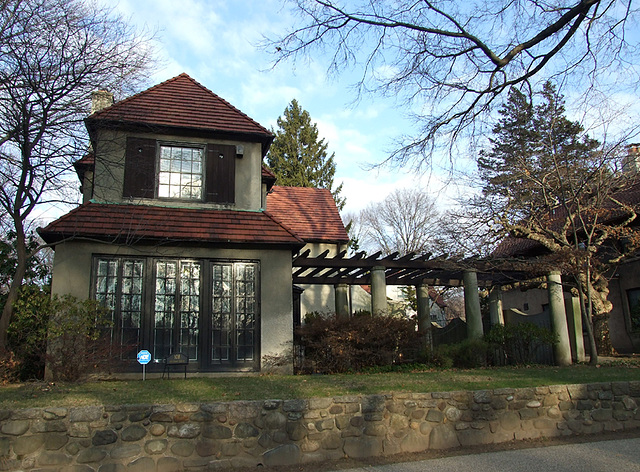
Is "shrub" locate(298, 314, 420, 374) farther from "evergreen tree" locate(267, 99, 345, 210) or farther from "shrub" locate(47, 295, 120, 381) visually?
"evergreen tree" locate(267, 99, 345, 210)

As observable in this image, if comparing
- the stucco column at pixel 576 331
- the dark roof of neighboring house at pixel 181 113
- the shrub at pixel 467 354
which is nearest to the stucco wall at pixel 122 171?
the dark roof of neighboring house at pixel 181 113

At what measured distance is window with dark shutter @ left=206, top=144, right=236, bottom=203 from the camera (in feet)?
40.7

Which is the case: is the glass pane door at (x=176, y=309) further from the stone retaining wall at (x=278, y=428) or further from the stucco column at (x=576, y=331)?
the stucco column at (x=576, y=331)

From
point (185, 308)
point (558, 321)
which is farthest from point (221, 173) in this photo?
point (558, 321)

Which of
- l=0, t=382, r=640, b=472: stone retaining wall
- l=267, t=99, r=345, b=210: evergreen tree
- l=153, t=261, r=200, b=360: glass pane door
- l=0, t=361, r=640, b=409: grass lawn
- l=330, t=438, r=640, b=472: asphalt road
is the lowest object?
l=330, t=438, r=640, b=472: asphalt road

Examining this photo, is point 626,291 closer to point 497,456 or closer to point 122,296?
point 497,456

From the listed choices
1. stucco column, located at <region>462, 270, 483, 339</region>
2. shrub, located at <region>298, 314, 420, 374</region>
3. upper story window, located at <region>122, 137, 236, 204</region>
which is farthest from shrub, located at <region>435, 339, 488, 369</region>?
upper story window, located at <region>122, 137, 236, 204</region>

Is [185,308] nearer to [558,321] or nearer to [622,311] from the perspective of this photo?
[558,321]

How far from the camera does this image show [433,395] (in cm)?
709

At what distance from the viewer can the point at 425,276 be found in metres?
16.4

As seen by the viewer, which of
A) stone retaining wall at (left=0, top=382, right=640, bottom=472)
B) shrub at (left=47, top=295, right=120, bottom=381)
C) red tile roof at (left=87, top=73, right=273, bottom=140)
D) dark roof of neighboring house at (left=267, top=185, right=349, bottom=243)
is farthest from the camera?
dark roof of neighboring house at (left=267, top=185, right=349, bottom=243)

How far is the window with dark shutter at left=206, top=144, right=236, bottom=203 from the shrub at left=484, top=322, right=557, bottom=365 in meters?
7.92

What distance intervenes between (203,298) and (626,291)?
52.7 ft

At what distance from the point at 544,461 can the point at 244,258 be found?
24.4ft
